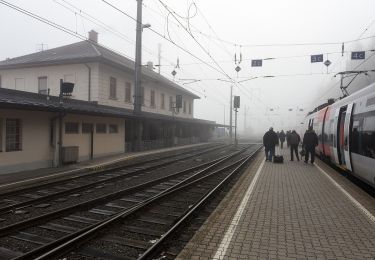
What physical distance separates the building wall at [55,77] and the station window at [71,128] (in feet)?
23.4

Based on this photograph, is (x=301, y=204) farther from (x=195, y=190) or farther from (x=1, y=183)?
(x=1, y=183)

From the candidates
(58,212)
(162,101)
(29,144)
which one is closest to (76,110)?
(29,144)

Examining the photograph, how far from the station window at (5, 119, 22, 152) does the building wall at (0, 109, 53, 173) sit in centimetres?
13

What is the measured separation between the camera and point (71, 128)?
59.9 ft

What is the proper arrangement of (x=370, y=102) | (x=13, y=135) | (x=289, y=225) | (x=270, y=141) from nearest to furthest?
(x=289, y=225)
(x=370, y=102)
(x=13, y=135)
(x=270, y=141)

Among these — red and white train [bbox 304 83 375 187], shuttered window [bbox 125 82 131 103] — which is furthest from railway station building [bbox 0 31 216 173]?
red and white train [bbox 304 83 375 187]

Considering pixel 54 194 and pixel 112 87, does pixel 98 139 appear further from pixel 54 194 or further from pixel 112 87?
pixel 54 194

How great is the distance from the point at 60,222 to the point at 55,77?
2170 centimetres

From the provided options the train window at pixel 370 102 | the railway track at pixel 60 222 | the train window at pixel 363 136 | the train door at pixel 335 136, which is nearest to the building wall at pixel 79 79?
the railway track at pixel 60 222

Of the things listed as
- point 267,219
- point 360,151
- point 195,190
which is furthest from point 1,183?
point 360,151

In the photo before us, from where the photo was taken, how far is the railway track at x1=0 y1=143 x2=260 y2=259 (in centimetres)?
613

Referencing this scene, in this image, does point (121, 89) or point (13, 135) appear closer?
point (13, 135)

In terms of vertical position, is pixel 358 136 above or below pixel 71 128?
below

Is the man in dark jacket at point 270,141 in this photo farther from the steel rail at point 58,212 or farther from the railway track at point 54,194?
the steel rail at point 58,212
